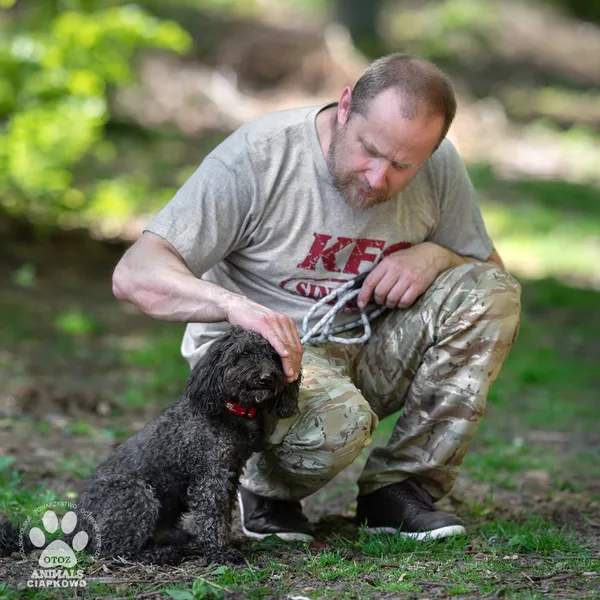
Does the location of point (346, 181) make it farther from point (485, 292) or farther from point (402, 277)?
point (485, 292)

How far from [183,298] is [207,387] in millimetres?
378

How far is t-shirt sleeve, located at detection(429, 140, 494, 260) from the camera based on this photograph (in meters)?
4.56

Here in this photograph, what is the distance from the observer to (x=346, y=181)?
165 inches

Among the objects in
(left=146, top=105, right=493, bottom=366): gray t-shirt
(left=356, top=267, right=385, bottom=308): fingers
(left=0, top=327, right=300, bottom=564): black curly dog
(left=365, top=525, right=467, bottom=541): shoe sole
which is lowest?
(left=365, top=525, right=467, bottom=541): shoe sole

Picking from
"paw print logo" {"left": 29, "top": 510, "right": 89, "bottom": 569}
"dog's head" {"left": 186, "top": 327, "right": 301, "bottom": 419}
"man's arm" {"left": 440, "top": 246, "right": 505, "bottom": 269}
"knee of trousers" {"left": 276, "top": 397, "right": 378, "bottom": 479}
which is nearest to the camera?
"dog's head" {"left": 186, "top": 327, "right": 301, "bottom": 419}

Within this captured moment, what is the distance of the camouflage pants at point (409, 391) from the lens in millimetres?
4039

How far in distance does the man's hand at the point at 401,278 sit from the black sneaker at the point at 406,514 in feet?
2.74

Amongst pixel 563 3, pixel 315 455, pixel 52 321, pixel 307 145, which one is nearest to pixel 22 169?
pixel 52 321

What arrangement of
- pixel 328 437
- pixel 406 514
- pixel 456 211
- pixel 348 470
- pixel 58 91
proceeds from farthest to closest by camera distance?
pixel 58 91 < pixel 348 470 < pixel 456 211 < pixel 406 514 < pixel 328 437

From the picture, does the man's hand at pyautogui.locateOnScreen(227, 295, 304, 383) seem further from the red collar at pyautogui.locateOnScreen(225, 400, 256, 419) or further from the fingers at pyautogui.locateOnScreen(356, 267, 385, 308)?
the fingers at pyautogui.locateOnScreen(356, 267, 385, 308)

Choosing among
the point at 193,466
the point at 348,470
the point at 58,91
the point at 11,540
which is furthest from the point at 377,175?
the point at 58,91

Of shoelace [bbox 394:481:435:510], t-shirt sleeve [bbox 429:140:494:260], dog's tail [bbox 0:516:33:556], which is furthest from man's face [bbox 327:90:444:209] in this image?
dog's tail [bbox 0:516:33:556]

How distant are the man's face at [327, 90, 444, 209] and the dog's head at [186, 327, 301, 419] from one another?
2.89 ft

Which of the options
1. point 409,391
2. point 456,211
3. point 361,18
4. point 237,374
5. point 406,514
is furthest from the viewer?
point 361,18
